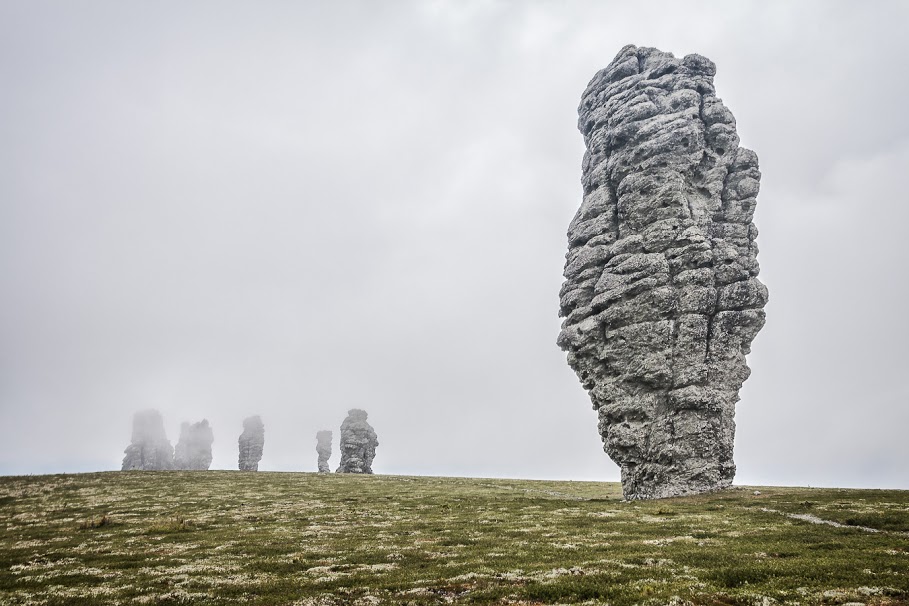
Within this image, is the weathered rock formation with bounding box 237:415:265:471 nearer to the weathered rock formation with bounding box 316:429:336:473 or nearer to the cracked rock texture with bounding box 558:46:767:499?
the weathered rock formation with bounding box 316:429:336:473

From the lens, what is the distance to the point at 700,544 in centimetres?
2747

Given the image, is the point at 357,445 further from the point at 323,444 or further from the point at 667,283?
the point at 667,283

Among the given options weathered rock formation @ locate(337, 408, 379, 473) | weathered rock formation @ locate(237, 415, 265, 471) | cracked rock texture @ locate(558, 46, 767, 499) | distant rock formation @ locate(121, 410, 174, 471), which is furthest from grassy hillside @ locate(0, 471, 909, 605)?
distant rock formation @ locate(121, 410, 174, 471)

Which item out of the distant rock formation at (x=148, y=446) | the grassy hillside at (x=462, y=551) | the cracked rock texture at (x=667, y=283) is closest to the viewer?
the grassy hillside at (x=462, y=551)

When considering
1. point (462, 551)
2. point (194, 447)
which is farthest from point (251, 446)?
point (462, 551)

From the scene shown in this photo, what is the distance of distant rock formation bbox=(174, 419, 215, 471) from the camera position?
16962 centimetres

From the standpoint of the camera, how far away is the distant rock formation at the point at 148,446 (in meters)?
163

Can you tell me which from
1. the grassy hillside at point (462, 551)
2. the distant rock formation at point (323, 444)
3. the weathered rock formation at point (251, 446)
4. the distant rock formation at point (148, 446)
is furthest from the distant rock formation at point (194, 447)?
the grassy hillside at point (462, 551)

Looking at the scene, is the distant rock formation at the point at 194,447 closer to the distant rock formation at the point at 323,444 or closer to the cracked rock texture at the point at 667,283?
the distant rock formation at the point at 323,444

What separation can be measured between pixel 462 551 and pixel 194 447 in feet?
573

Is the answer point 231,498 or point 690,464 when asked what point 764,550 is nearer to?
point 690,464

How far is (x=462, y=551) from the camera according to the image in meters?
27.9

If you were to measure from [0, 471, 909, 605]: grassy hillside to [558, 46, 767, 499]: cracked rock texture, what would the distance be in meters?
8.45

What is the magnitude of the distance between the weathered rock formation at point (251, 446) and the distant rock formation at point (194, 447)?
27.7m
